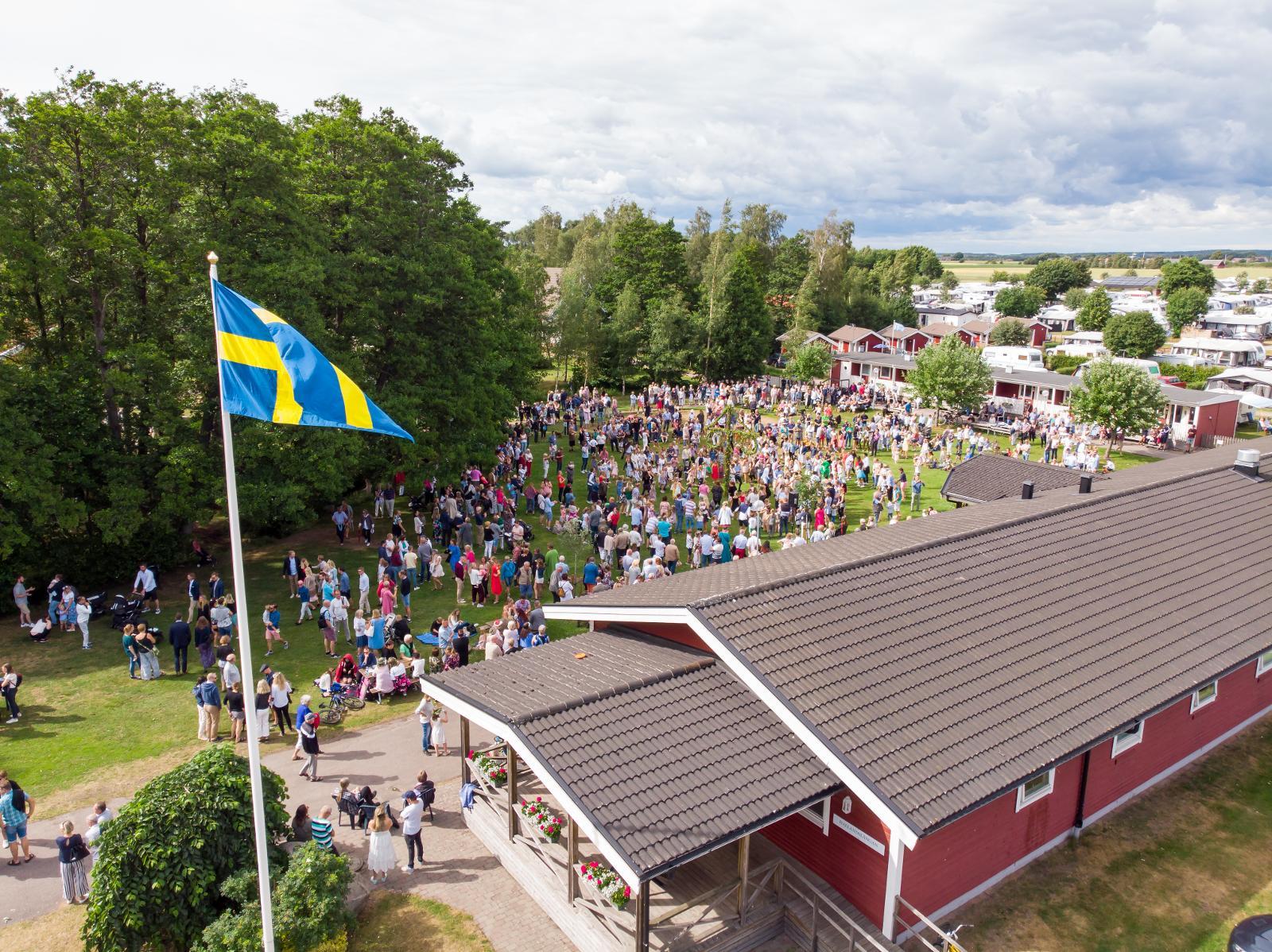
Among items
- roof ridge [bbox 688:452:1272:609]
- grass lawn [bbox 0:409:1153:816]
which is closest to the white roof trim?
roof ridge [bbox 688:452:1272:609]

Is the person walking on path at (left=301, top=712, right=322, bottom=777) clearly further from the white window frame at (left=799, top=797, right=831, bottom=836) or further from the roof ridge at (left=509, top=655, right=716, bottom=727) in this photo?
the white window frame at (left=799, top=797, right=831, bottom=836)

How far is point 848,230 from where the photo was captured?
76.2 metres

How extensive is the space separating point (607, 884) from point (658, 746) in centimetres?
169

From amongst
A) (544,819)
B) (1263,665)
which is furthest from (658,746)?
(1263,665)

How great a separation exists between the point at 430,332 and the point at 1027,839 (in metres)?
19.9

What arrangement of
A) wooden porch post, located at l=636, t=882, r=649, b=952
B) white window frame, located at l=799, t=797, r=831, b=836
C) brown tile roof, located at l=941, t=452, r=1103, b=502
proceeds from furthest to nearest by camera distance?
brown tile roof, located at l=941, t=452, r=1103, b=502, white window frame, located at l=799, t=797, r=831, b=836, wooden porch post, located at l=636, t=882, r=649, b=952

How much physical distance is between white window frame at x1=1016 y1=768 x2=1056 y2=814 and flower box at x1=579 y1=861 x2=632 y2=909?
495cm

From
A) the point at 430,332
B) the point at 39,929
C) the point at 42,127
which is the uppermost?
the point at 42,127

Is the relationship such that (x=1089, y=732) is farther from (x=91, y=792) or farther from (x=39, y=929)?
(x=91, y=792)

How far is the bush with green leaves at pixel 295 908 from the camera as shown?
8719 mm

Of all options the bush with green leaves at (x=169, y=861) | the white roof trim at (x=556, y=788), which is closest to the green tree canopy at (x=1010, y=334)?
the white roof trim at (x=556, y=788)

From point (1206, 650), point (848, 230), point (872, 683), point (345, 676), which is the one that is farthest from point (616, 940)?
point (848, 230)

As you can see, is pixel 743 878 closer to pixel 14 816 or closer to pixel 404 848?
pixel 404 848

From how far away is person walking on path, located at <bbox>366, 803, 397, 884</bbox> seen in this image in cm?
1037
